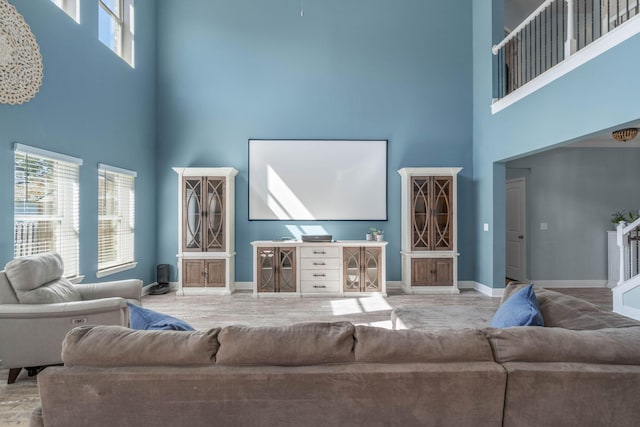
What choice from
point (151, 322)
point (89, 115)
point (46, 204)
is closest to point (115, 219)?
point (46, 204)

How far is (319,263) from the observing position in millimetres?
5551

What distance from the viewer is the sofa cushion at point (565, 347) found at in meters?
1.27

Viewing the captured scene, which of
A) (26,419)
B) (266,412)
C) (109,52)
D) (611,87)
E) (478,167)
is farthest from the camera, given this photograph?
(478,167)

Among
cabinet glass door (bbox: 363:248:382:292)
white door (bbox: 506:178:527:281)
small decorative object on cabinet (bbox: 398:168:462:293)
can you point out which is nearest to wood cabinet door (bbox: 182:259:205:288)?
cabinet glass door (bbox: 363:248:382:292)

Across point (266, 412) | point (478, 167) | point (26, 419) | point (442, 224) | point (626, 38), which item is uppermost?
point (626, 38)

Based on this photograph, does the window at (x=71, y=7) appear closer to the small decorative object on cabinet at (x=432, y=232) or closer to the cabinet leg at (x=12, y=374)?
the cabinet leg at (x=12, y=374)

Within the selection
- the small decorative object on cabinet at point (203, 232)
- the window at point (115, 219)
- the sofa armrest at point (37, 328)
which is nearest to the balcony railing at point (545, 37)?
the small decorative object on cabinet at point (203, 232)

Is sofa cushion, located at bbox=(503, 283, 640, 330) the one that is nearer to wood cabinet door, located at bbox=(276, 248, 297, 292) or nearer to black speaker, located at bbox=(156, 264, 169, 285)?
wood cabinet door, located at bbox=(276, 248, 297, 292)

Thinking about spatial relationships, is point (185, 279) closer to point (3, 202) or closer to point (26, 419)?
point (3, 202)

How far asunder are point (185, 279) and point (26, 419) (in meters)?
3.48

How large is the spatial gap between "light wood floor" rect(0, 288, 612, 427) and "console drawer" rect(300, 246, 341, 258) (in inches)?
25.6

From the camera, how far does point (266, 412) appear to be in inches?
48.8

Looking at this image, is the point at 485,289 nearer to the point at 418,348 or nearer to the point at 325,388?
the point at 418,348

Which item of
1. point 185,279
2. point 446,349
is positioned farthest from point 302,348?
point 185,279
